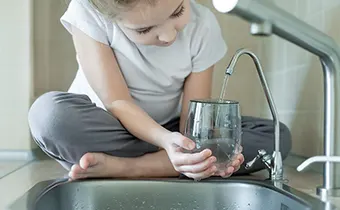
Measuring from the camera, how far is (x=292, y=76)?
138 cm

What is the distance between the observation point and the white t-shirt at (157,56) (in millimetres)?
1081

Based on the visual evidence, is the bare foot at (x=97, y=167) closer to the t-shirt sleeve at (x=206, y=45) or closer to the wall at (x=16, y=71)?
the t-shirt sleeve at (x=206, y=45)

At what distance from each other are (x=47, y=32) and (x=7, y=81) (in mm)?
234

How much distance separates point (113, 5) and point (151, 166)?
1.05ft

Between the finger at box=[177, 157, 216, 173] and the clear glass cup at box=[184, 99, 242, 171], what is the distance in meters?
0.03

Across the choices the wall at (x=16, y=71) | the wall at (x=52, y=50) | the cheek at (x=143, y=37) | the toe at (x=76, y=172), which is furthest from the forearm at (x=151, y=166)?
the wall at (x=52, y=50)

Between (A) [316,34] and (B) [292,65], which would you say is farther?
(B) [292,65]

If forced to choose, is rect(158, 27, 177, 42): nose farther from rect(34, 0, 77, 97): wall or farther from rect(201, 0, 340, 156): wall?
rect(34, 0, 77, 97): wall

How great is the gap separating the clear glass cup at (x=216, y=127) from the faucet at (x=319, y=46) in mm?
146

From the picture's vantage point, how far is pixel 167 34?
87cm

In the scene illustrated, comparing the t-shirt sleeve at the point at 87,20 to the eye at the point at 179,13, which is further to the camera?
the t-shirt sleeve at the point at 87,20

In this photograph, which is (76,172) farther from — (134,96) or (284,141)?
(284,141)

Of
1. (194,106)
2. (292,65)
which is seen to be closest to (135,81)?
(194,106)

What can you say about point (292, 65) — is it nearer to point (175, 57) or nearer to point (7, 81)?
point (175, 57)
